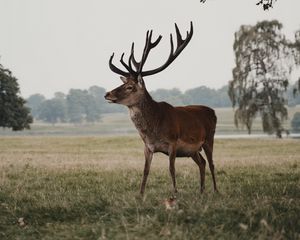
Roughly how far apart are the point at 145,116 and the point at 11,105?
130 feet

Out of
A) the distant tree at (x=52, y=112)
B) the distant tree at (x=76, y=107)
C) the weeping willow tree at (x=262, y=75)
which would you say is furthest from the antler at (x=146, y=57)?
the distant tree at (x=52, y=112)

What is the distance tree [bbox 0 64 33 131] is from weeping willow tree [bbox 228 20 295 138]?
20.2 metres

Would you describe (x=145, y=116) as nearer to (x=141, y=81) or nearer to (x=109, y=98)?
(x=141, y=81)

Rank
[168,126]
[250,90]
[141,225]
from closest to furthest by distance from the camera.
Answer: [141,225], [168,126], [250,90]

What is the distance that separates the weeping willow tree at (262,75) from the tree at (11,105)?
796 inches

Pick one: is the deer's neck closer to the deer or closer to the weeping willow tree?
the deer

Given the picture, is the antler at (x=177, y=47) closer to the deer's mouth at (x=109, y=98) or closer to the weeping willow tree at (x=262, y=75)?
the deer's mouth at (x=109, y=98)

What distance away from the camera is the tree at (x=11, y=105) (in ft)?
148

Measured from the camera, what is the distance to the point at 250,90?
132ft

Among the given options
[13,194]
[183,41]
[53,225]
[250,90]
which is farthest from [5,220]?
[250,90]

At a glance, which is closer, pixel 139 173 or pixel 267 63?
pixel 139 173

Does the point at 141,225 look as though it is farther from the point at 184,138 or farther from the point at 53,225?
the point at 184,138

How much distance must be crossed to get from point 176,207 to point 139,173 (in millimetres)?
7209

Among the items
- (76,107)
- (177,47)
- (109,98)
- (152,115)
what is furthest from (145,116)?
(76,107)
